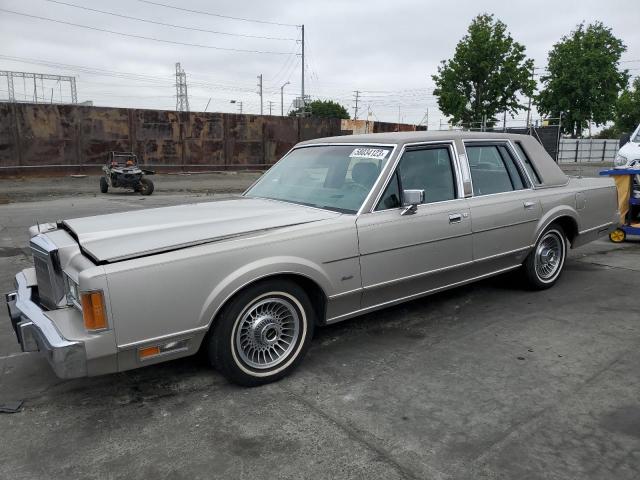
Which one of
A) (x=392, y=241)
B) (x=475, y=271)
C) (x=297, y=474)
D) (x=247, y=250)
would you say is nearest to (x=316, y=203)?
(x=392, y=241)

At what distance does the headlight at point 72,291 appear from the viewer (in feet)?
9.72

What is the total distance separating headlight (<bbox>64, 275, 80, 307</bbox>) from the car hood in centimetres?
21

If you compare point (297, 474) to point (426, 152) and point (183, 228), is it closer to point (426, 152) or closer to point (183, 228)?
point (183, 228)

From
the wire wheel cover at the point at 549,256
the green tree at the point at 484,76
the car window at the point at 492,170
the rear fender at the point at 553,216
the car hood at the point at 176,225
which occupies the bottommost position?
the wire wheel cover at the point at 549,256

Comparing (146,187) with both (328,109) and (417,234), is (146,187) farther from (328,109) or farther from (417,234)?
(328,109)

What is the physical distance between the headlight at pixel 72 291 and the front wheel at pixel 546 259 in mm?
4134

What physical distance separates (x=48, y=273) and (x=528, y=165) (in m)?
4.43

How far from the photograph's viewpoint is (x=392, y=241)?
12.6ft

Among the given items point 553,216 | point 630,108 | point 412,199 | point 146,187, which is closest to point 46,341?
point 412,199

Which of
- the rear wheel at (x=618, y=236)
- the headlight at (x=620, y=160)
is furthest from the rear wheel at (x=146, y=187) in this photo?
the rear wheel at (x=618, y=236)

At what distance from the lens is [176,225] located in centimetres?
334

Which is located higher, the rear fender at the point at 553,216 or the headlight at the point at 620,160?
the headlight at the point at 620,160

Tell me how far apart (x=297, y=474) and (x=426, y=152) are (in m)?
2.83

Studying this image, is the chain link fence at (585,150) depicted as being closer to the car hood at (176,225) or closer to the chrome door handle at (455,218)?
the chrome door handle at (455,218)
